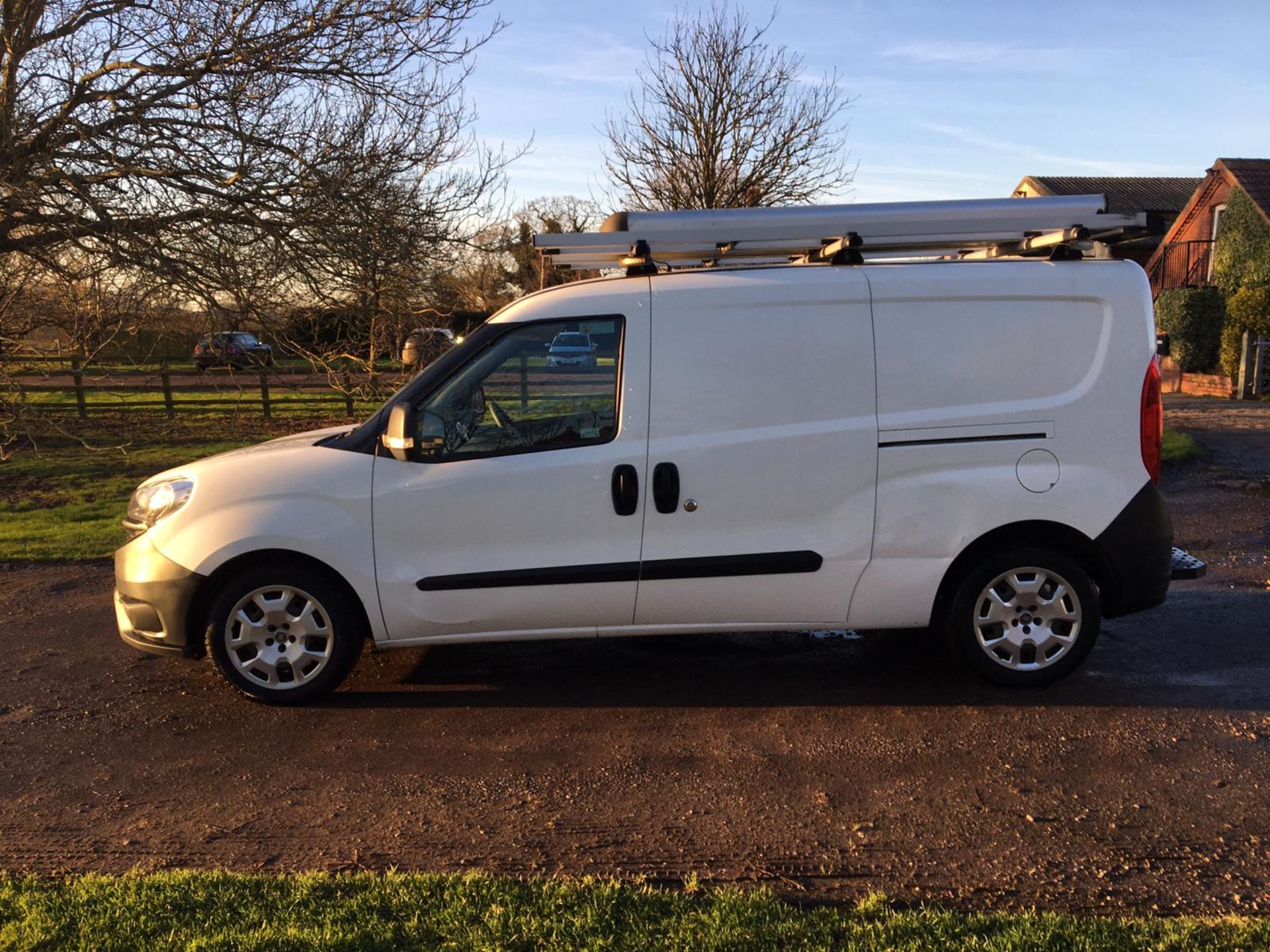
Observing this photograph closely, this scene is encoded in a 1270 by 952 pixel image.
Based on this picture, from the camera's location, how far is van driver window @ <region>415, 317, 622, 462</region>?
4.88m

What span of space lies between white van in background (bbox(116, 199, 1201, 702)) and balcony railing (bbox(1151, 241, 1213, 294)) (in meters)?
27.0

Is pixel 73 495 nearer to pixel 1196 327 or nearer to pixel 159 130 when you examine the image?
pixel 159 130

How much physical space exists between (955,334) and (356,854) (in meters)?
3.55

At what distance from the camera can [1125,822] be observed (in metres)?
3.74

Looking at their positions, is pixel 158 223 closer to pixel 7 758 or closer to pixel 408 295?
pixel 408 295

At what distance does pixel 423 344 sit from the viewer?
33.9ft

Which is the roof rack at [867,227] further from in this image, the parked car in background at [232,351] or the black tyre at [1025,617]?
the parked car in background at [232,351]

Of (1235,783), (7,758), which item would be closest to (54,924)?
(7,758)

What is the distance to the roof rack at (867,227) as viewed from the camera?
4984 mm

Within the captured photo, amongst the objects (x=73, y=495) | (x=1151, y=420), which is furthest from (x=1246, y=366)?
(x=73, y=495)

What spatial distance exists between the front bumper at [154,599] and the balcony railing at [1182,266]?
1165 inches

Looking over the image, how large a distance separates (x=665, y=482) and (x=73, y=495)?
9.88 metres

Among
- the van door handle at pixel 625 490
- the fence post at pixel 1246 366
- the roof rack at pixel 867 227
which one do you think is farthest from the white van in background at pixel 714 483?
the fence post at pixel 1246 366

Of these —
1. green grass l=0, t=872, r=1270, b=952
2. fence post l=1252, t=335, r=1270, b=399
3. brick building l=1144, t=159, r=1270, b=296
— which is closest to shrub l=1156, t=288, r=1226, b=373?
brick building l=1144, t=159, r=1270, b=296
